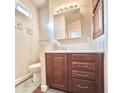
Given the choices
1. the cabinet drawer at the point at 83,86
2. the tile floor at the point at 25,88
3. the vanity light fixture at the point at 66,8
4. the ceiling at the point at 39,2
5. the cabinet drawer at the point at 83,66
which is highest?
the ceiling at the point at 39,2

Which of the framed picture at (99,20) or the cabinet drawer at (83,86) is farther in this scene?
the cabinet drawer at (83,86)

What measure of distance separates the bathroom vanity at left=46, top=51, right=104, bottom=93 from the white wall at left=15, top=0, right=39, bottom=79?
0.91m

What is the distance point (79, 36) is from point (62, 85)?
116 centimetres

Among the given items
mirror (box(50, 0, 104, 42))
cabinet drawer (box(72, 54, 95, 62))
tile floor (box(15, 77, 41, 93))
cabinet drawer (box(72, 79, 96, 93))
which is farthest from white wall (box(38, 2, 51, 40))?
cabinet drawer (box(72, 79, 96, 93))

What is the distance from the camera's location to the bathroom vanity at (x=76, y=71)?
5.58ft

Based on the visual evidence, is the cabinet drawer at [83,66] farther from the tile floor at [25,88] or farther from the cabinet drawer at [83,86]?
the tile floor at [25,88]

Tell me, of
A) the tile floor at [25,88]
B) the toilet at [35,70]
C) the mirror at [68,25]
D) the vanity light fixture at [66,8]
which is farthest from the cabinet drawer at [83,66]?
the vanity light fixture at [66,8]

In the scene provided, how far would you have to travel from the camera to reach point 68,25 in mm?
2650

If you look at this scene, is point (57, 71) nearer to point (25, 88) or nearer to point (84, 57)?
point (84, 57)

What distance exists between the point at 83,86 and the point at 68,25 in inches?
57.1
